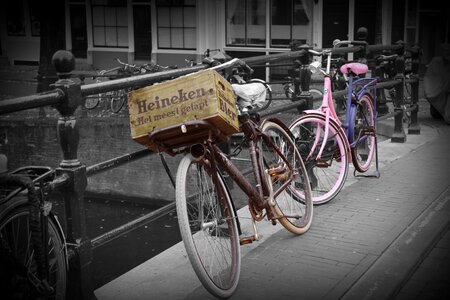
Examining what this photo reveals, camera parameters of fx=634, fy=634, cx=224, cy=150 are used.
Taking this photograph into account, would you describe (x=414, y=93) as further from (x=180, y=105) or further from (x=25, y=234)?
(x=25, y=234)

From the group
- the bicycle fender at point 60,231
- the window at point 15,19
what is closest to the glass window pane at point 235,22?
the window at point 15,19

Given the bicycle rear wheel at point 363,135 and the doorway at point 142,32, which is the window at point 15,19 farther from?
the bicycle rear wheel at point 363,135

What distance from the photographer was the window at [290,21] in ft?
63.4

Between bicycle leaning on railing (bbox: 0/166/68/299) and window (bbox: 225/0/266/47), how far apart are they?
17.5 metres

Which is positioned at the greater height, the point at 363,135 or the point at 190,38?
the point at 190,38

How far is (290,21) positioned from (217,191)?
16.5 metres

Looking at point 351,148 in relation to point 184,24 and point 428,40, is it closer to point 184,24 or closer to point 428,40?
point 428,40

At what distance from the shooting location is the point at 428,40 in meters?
19.6

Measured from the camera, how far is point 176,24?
852 inches

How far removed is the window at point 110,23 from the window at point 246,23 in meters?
4.35

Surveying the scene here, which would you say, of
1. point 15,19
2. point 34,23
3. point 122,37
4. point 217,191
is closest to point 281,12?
point 122,37

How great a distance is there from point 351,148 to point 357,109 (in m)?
0.45

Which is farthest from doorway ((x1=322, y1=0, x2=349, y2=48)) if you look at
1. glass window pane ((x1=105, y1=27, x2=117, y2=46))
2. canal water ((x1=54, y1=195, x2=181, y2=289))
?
canal water ((x1=54, y1=195, x2=181, y2=289))

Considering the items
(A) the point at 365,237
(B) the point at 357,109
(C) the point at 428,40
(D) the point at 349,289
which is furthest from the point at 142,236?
(C) the point at 428,40
